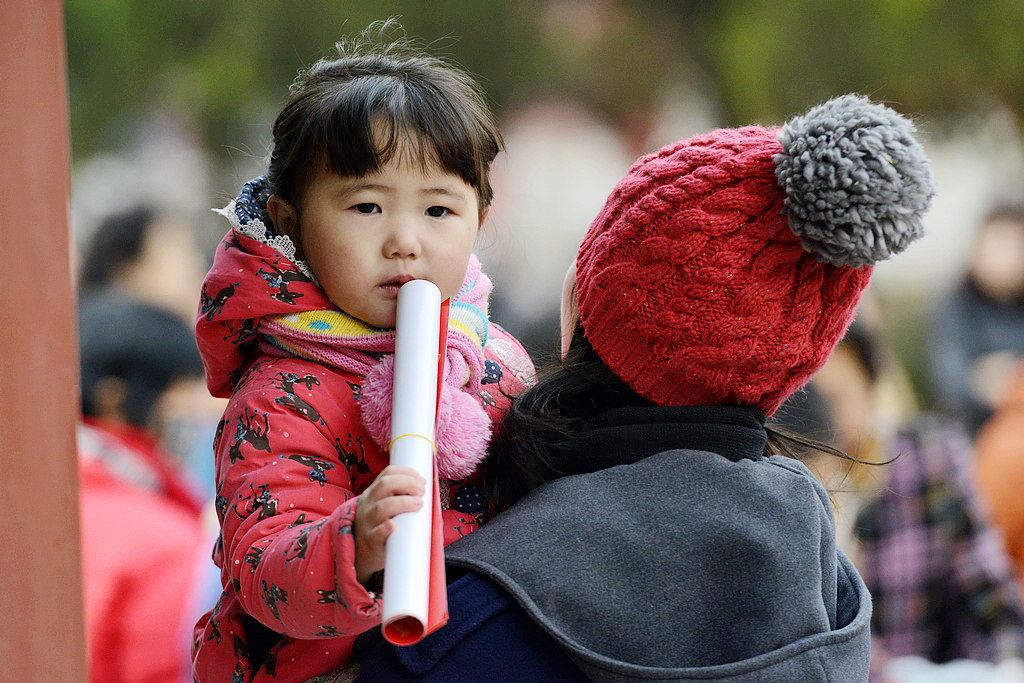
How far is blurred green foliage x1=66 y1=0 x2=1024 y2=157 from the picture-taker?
5652 millimetres

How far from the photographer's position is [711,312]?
4.40 ft

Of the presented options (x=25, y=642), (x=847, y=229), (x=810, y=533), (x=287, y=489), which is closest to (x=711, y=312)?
(x=847, y=229)

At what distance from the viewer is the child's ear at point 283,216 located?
4.69 ft

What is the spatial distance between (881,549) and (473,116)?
2710mm

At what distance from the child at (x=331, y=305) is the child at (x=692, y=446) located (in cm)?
14

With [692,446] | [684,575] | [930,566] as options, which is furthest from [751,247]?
[930,566]

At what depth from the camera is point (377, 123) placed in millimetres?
1345

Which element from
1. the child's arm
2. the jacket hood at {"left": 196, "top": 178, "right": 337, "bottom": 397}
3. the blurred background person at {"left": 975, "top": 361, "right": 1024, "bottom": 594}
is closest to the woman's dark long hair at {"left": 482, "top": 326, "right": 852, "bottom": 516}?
the child's arm

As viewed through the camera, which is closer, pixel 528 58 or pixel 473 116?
pixel 473 116

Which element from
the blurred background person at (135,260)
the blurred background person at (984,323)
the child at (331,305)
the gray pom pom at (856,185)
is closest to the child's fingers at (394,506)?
the child at (331,305)

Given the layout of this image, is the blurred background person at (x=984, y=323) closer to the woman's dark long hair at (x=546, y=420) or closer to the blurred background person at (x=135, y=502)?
the blurred background person at (x=135, y=502)

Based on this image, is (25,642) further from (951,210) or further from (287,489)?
(951,210)

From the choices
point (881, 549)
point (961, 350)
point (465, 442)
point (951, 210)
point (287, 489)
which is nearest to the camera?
point (287, 489)

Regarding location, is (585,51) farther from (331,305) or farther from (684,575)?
(684,575)
